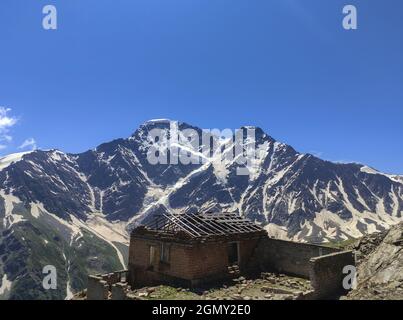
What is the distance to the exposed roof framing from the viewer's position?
3391 cm

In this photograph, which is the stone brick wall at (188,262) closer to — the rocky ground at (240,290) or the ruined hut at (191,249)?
the ruined hut at (191,249)

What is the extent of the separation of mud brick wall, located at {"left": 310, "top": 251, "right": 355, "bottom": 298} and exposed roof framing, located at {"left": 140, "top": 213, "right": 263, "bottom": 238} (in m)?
8.85

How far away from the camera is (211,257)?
31688 millimetres

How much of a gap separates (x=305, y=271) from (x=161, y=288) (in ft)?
37.2

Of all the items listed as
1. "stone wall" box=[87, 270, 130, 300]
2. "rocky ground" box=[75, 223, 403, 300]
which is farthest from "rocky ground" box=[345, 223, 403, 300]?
"stone wall" box=[87, 270, 130, 300]

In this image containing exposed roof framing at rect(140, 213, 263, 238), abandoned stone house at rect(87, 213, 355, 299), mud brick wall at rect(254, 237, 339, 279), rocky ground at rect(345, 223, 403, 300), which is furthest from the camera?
exposed roof framing at rect(140, 213, 263, 238)

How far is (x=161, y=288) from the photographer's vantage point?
99.1 ft

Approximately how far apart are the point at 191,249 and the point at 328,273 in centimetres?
981

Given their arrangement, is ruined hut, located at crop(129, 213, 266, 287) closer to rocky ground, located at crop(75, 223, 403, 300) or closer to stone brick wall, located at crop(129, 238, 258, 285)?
stone brick wall, located at crop(129, 238, 258, 285)

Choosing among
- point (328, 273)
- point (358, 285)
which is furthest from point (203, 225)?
point (358, 285)

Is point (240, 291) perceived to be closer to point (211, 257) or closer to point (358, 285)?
point (211, 257)

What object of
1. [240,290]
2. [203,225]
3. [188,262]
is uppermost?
[203,225]
